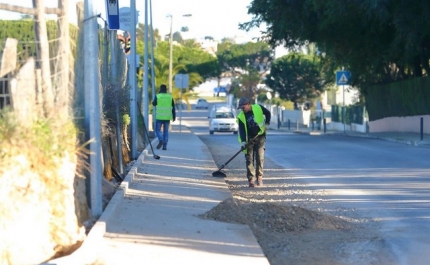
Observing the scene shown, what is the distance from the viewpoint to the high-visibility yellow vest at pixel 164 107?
21984 millimetres

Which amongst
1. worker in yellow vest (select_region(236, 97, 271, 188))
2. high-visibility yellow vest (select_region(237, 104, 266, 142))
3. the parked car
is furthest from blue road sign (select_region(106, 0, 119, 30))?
the parked car

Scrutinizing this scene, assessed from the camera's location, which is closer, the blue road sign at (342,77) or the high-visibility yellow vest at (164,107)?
the high-visibility yellow vest at (164,107)

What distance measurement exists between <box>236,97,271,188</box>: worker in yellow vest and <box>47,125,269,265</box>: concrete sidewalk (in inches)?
28.5

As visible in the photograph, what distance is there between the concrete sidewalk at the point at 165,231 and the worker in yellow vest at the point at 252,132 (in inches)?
28.5

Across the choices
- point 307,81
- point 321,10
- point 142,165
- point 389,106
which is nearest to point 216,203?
point 142,165

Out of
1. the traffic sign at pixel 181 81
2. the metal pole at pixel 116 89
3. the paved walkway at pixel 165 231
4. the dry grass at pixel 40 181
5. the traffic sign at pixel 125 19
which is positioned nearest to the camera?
the dry grass at pixel 40 181

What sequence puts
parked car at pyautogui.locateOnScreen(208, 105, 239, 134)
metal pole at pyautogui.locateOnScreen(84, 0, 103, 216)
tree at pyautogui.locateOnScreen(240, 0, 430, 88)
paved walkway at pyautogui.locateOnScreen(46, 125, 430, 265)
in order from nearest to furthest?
paved walkway at pyautogui.locateOnScreen(46, 125, 430, 265)
metal pole at pyautogui.locateOnScreen(84, 0, 103, 216)
tree at pyautogui.locateOnScreen(240, 0, 430, 88)
parked car at pyautogui.locateOnScreen(208, 105, 239, 134)

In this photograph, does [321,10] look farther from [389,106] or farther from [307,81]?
[307,81]

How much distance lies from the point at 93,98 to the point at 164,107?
12.0 meters

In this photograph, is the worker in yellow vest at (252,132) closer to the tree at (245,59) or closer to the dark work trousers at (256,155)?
the dark work trousers at (256,155)

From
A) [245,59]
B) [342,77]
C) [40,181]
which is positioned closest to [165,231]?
[40,181]

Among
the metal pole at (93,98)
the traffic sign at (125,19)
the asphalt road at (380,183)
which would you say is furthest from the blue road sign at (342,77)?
the metal pole at (93,98)

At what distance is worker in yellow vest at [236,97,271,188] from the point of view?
49.8 feet

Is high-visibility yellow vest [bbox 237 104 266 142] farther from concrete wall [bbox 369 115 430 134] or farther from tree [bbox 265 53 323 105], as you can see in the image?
tree [bbox 265 53 323 105]
